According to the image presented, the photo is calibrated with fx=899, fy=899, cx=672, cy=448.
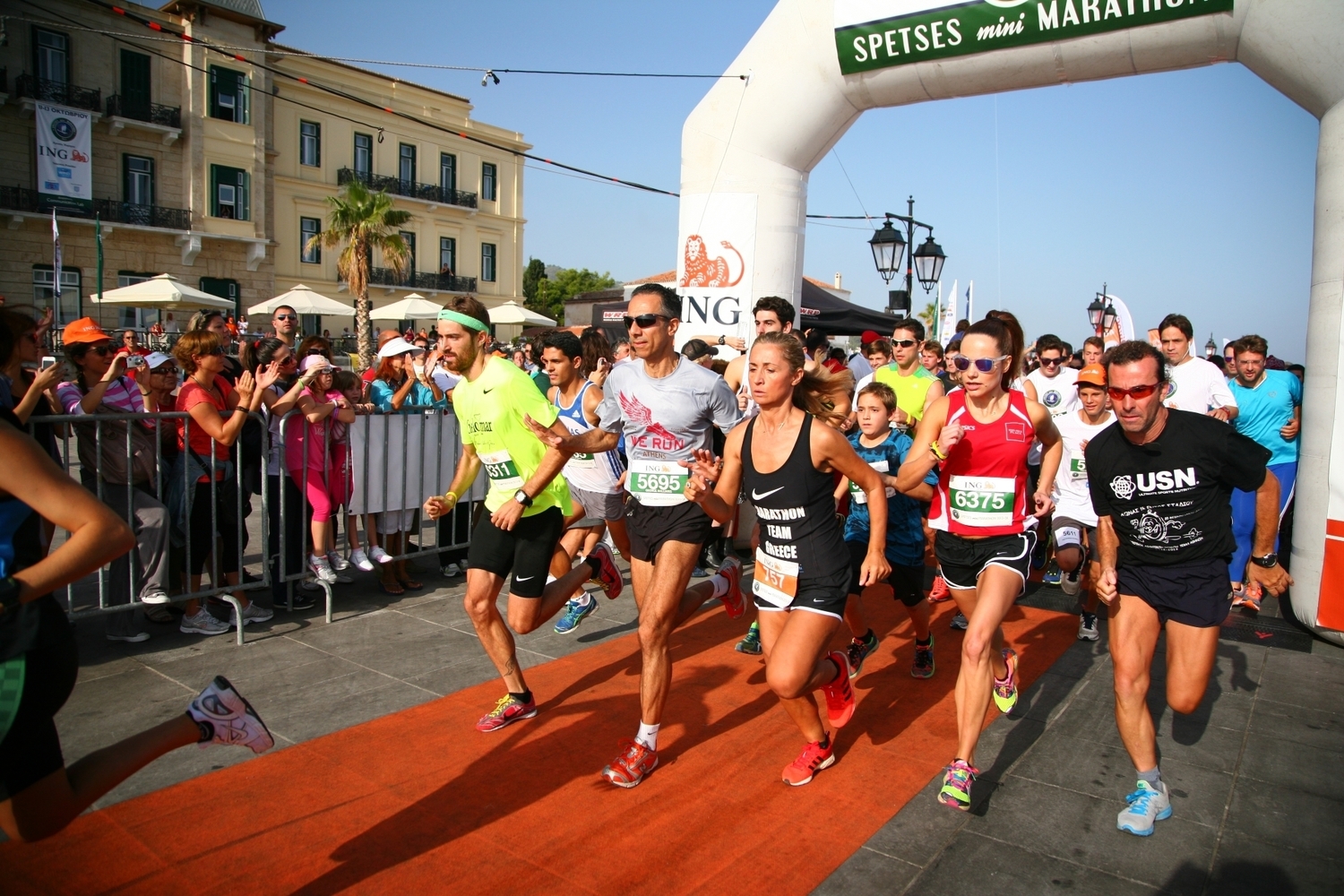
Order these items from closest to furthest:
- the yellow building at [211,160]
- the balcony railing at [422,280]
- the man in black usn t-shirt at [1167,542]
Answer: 1. the man in black usn t-shirt at [1167,542]
2. the yellow building at [211,160]
3. the balcony railing at [422,280]

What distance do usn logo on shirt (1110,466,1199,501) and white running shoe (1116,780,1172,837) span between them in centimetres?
118

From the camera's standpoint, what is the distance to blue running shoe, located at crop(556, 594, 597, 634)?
243 inches

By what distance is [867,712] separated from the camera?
4898 millimetres

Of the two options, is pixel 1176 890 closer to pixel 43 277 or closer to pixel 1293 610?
pixel 1293 610

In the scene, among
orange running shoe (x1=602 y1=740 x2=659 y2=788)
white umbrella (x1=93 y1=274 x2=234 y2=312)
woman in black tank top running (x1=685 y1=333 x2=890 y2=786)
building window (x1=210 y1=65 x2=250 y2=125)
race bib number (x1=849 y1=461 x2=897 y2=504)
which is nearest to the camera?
woman in black tank top running (x1=685 y1=333 x2=890 y2=786)

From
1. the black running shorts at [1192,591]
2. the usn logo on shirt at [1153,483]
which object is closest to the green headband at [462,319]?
the usn logo on shirt at [1153,483]

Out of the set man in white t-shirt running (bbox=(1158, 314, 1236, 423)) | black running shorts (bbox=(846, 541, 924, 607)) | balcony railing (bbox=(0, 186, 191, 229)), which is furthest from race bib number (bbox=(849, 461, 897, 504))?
balcony railing (bbox=(0, 186, 191, 229))

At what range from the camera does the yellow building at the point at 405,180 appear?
35781 millimetres

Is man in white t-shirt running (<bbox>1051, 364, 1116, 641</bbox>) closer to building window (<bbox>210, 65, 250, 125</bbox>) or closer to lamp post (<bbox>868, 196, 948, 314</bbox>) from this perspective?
lamp post (<bbox>868, 196, 948, 314</bbox>)

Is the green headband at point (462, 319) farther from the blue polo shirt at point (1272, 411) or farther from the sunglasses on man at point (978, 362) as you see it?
the blue polo shirt at point (1272, 411)

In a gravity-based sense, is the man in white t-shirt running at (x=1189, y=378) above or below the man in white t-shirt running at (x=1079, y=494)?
above

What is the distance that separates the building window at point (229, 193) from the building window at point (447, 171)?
9.42m

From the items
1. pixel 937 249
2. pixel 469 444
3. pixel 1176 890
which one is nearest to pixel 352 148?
pixel 937 249

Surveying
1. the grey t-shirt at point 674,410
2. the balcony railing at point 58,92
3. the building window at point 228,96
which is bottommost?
the grey t-shirt at point 674,410
